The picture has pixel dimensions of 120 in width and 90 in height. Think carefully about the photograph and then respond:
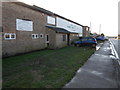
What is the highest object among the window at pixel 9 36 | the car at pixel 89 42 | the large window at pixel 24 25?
the large window at pixel 24 25

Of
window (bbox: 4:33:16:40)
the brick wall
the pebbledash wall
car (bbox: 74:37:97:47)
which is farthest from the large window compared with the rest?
car (bbox: 74:37:97:47)

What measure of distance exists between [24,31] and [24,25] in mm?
667

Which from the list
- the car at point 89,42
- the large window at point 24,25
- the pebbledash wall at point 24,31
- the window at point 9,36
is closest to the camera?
the window at point 9,36

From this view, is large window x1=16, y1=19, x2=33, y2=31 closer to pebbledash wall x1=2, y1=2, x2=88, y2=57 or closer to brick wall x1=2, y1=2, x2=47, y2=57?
pebbledash wall x1=2, y1=2, x2=88, y2=57

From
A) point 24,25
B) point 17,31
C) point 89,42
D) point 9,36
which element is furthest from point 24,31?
point 89,42

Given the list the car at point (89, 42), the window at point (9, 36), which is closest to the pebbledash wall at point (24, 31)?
the window at point (9, 36)

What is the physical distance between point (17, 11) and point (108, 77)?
403 inches

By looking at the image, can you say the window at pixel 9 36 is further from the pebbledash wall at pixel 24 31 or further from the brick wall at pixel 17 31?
the brick wall at pixel 17 31

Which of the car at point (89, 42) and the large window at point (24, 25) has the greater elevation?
the large window at point (24, 25)

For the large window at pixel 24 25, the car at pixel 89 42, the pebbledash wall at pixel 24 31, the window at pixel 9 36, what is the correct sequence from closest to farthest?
the window at pixel 9 36 → the pebbledash wall at pixel 24 31 → the large window at pixel 24 25 → the car at pixel 89 42

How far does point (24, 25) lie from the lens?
40.4ft

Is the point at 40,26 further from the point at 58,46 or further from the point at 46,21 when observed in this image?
the point at 58,46

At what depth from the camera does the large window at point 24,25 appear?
11419 mm

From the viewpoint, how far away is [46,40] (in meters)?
17.0
